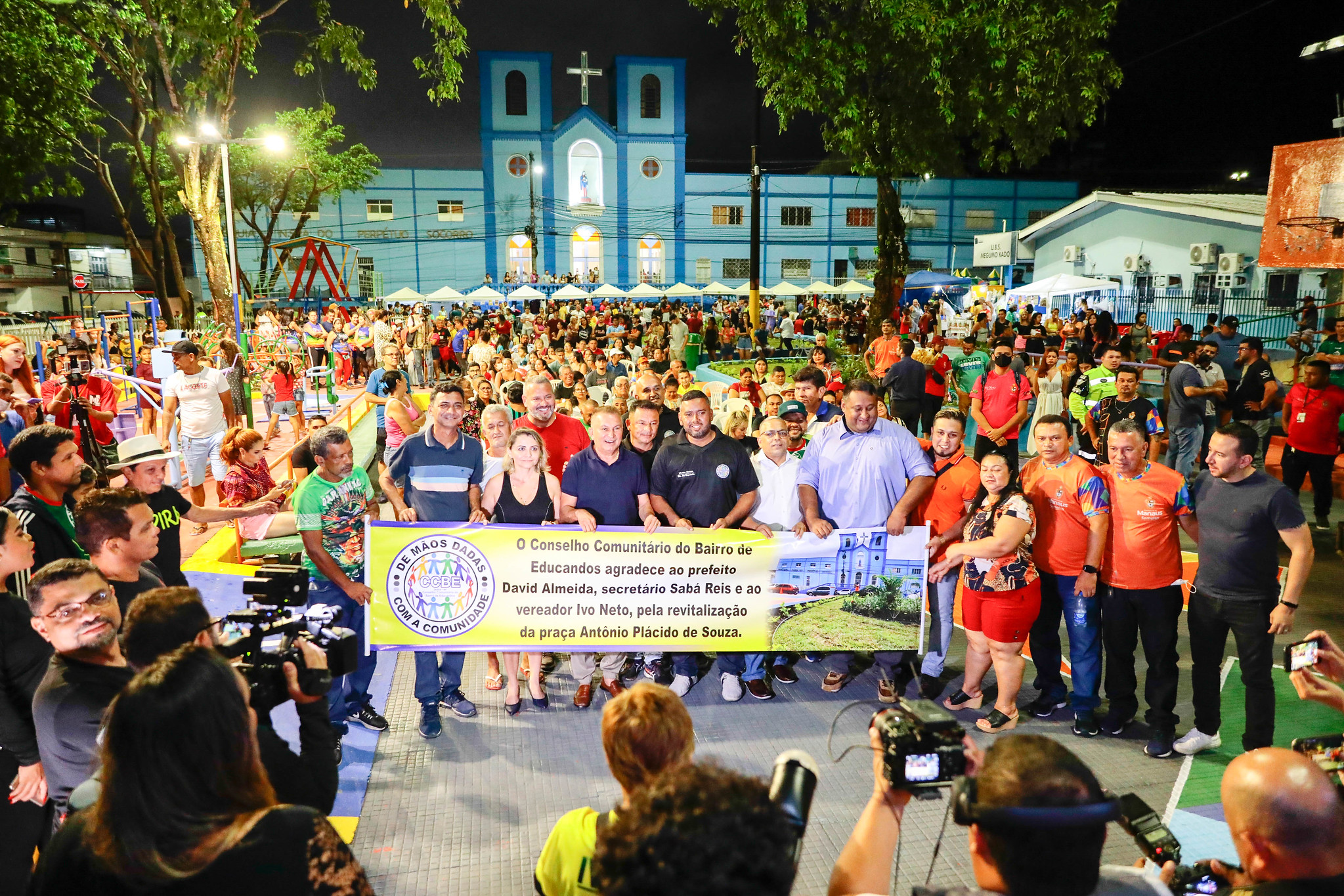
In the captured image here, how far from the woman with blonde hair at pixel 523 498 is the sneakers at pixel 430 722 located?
453 mm

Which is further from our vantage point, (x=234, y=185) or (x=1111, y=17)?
(x=234, y=185)

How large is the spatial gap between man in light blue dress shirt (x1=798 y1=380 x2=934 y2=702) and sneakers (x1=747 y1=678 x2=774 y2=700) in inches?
15.9

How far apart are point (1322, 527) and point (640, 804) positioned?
33.3ft

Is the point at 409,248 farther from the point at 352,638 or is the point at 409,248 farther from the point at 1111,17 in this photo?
the point at 352,638

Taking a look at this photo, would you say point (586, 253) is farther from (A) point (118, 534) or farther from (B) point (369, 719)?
(A) point (118, 534)

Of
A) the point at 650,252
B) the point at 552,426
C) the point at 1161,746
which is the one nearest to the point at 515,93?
the point at 650,252

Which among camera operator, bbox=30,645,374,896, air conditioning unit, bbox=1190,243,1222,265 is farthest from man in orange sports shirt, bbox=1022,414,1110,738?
air conditioning unit, bbox=1190,243,1222,265

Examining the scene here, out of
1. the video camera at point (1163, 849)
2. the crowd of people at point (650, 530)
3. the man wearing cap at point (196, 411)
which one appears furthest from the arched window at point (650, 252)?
the video camera at point (1163, 849)

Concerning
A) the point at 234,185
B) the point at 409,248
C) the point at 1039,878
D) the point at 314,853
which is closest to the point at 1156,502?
the point at 1039,878

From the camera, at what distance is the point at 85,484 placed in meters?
4.75

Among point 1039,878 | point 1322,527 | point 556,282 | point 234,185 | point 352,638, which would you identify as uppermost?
point 234,185

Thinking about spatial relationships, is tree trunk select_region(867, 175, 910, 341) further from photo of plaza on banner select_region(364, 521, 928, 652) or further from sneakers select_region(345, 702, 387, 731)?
sneakers select_region(345, 702, 387, 731)

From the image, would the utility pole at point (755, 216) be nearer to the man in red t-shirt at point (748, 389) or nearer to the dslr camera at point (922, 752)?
the man in red t-shirt at point (748, 389)

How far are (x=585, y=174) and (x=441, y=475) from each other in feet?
171
